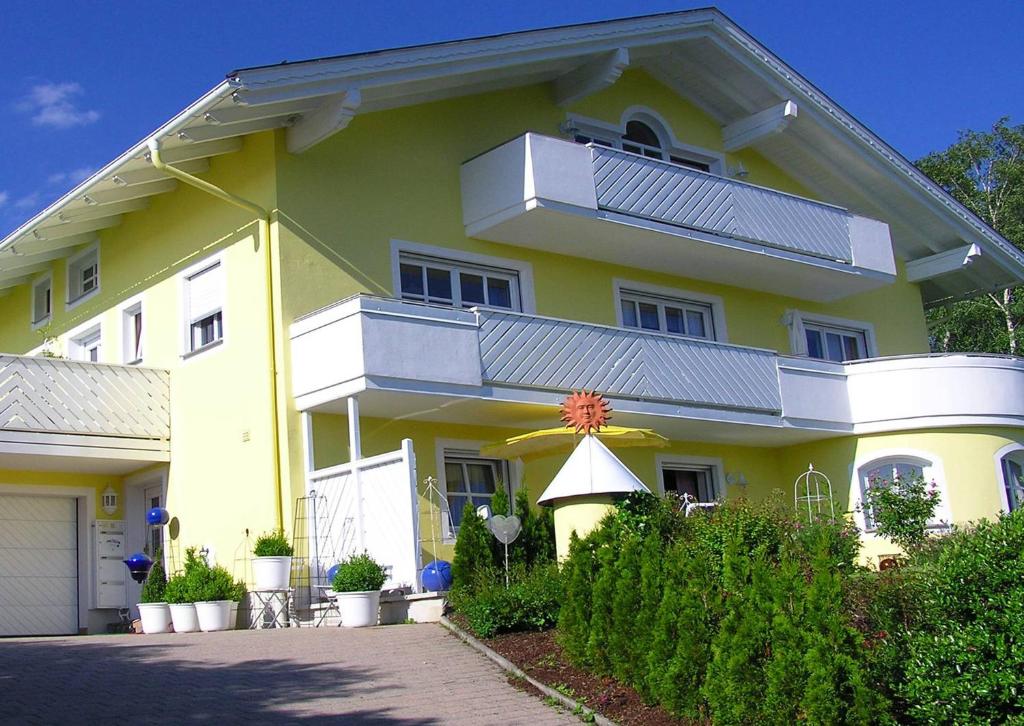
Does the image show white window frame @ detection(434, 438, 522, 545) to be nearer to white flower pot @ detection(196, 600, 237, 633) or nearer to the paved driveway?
white flower pot @ detection(196, 600, 237, 633)

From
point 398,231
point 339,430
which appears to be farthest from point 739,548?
point 398,231

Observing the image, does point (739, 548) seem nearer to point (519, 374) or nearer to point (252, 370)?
point (519, 374)

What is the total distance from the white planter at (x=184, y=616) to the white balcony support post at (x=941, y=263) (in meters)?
15.8

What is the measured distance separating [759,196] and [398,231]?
6217mm

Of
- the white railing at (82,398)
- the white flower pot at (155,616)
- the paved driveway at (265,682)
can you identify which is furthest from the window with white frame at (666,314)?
the paved driveway at (265,682)

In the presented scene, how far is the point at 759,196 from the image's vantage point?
2027cm

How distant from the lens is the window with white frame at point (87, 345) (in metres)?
20.0

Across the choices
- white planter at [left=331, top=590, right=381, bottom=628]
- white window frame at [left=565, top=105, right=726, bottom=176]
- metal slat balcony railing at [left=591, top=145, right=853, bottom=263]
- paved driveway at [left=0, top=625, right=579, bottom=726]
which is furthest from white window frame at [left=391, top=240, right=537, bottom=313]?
paved driveway at [left=0, top=625, right=579, bottom=726]

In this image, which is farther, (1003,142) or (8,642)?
(1003,142)

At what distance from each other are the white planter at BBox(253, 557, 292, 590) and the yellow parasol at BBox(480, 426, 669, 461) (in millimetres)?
3013

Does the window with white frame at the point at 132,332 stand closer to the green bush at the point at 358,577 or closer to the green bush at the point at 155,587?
the green bush at the point at 155,587

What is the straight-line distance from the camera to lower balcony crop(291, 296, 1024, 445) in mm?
15289

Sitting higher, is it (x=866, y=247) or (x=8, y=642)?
(x=866, y=247)

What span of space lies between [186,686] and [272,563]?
15.7ft
